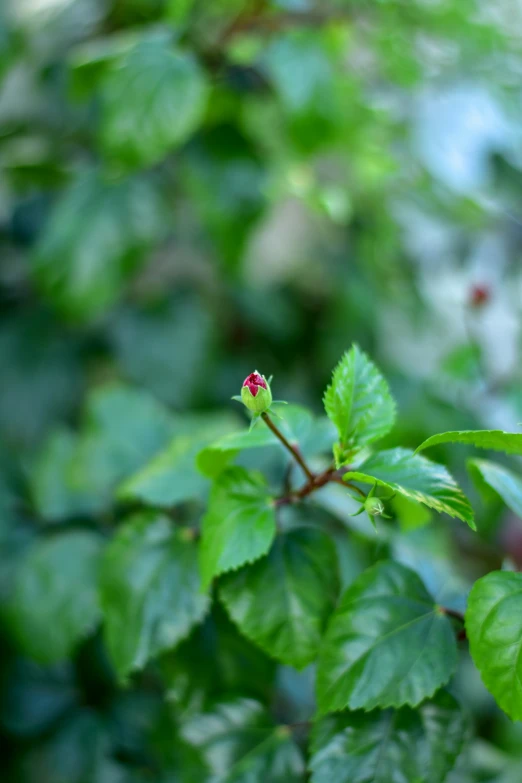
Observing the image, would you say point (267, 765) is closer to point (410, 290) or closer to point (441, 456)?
point (441, 456)

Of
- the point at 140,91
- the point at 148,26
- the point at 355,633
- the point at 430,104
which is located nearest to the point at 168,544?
the point at 355,633

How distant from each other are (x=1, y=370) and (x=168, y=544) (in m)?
0.87

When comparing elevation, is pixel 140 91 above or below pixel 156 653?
above

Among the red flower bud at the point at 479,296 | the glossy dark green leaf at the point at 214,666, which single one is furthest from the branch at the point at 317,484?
the red flower bud at the point at 479,296

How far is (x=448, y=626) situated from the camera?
48 centimetres

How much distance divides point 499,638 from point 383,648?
8 cm

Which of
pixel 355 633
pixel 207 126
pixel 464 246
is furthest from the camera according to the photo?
pixel 464 246

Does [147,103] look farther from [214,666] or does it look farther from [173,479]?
[214,666]

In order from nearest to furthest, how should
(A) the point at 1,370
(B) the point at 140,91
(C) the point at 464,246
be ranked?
(B) the point at 140,91, (A) the point at 1,370, (C) the point at 464,246

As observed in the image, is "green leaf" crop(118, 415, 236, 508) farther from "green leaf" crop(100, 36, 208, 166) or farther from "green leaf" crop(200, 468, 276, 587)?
"green leaf" crop(100, 36, 208, 166)

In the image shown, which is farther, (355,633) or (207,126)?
(207,126)

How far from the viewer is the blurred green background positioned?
0.84 metres

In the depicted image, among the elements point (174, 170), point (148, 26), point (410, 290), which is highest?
point (148, 26)

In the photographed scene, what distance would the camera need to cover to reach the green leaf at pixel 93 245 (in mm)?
1093
